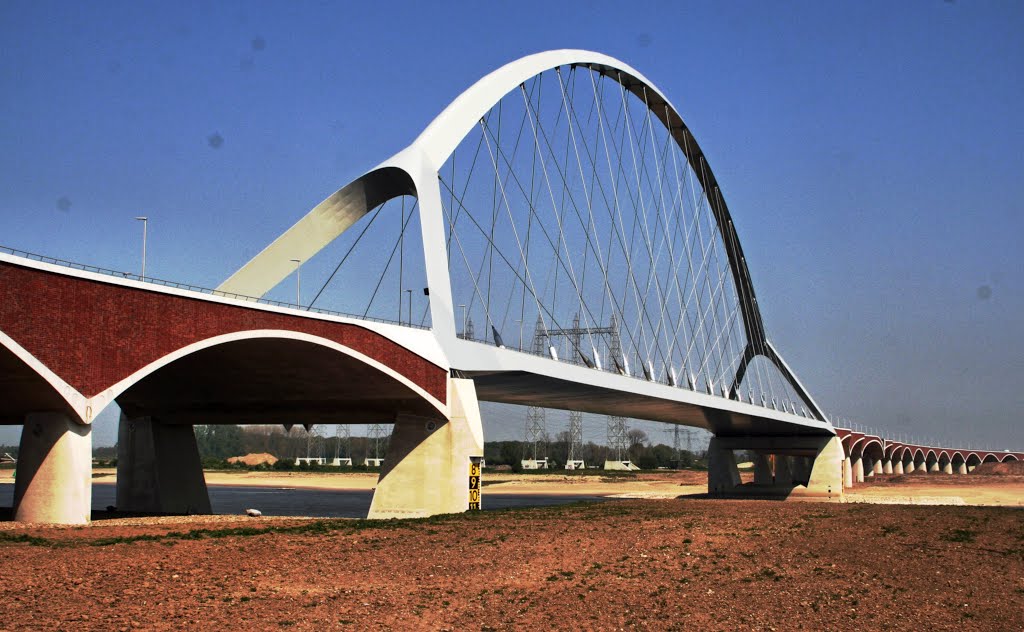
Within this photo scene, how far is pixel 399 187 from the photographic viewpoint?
144ft

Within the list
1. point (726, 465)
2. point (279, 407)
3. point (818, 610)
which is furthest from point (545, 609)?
point (726, 465)

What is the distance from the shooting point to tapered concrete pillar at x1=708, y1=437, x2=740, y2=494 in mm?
92875

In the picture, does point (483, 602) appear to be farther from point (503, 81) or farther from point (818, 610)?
point (503, 81)

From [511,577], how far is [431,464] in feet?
63.2

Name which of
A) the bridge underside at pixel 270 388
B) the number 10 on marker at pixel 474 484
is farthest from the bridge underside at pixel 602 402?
the bridge underside at pixel 270 388

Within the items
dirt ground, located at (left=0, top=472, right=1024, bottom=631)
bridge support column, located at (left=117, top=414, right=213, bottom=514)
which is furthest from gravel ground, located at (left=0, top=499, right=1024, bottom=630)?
bridge support column, located at (left=117, top=414, right=213, bottom=514)

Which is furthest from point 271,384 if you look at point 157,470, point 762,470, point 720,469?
point 762,470

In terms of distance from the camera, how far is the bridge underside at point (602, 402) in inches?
1838

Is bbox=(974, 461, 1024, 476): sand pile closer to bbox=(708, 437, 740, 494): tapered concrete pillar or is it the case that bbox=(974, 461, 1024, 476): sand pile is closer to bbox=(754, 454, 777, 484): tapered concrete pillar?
bbox=(754, 454, 777, 484): tapered concrete pillar

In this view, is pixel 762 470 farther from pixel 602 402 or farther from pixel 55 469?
pixel 55 469

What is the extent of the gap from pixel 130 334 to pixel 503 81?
81.2 feet

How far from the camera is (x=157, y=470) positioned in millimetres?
48250

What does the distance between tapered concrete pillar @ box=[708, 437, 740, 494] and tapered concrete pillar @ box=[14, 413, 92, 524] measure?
70218 millimetres

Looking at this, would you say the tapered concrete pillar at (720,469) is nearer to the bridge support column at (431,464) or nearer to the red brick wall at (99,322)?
the bridge support column at (431,464)
